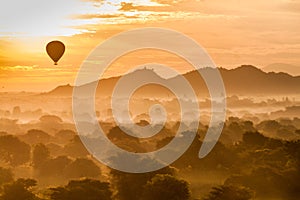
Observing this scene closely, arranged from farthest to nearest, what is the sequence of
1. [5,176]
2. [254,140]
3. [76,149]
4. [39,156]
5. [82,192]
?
[76,149] → [254,140] → [39,156] → [5,176] → [82,192]

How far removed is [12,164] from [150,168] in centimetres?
4478

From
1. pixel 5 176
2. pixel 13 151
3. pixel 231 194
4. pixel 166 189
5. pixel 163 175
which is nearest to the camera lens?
pixel 166 189

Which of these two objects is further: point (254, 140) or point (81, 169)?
point (254, 140)

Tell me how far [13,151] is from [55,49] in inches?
1084

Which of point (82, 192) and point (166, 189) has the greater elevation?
point (82, 192)

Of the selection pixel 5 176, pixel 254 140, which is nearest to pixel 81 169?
pixel 5 176

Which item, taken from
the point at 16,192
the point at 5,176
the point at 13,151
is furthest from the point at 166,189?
the point at 13,151

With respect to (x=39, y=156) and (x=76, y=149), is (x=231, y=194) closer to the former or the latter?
(x=39, y=156)

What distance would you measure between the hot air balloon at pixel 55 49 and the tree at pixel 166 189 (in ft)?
127

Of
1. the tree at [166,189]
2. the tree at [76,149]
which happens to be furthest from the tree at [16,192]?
the tree at [76,149]

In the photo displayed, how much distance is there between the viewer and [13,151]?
112 metres

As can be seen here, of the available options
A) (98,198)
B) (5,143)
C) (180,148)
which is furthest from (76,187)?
(5,143)

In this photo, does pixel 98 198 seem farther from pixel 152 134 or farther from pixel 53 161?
pixel 152 134

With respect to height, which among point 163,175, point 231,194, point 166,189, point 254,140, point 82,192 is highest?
point 254,140
